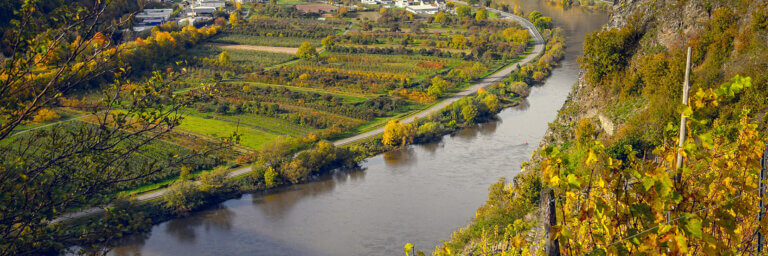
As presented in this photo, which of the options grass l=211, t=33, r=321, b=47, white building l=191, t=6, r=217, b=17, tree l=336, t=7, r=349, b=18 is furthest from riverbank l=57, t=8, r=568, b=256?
white building l=191, t=6, r=217, b=17

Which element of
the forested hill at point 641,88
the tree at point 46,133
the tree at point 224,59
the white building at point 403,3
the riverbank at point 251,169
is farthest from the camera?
the white building at point 403,3

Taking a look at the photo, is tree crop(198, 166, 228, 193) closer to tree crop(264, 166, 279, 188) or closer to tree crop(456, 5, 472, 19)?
tree crop(264, 166, 279, 188)

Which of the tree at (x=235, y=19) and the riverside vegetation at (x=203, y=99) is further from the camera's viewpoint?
the tree at (x=235, y=19)

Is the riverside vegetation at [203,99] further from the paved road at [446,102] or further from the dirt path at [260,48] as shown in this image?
the paved road at [446,102]

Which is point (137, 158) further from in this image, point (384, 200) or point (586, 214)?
point (586, 214)

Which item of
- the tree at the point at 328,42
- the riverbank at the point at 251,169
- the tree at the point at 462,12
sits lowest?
the riverbank at the point at 251,169

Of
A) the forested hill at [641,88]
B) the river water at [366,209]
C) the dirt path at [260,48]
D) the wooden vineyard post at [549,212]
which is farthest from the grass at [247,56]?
the wooden vineyard post at [549,212]

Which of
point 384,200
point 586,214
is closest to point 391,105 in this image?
Answer: point 384,200
